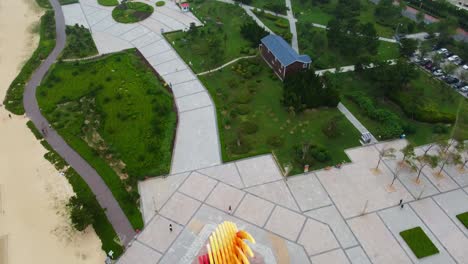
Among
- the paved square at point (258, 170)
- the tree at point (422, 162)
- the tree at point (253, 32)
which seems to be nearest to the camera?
the tree at point (422, 162)

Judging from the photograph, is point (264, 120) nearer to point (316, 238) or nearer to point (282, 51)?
point (282, 51)

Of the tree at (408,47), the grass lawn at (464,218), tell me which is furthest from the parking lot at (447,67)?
the grass lawn at (464,218)

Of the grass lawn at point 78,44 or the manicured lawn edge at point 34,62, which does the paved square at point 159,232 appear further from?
the grass lawn at point 78,44

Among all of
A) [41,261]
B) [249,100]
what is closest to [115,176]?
[41,261]

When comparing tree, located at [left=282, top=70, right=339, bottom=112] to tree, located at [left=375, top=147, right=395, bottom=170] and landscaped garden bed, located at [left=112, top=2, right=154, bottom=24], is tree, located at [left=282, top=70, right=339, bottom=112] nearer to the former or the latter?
tree, located at [left=375, top=147, right=395, bottom=170]

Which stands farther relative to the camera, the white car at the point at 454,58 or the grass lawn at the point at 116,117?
the white car at the point at 454,58

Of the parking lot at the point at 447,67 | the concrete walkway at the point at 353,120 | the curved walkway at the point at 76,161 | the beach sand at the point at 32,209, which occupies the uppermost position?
the parking lot at the point at 447,67

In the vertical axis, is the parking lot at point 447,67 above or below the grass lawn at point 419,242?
above

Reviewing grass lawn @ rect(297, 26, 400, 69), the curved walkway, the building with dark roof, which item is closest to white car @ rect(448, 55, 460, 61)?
grass lawn @ rect(297, 26, 400, 69)
